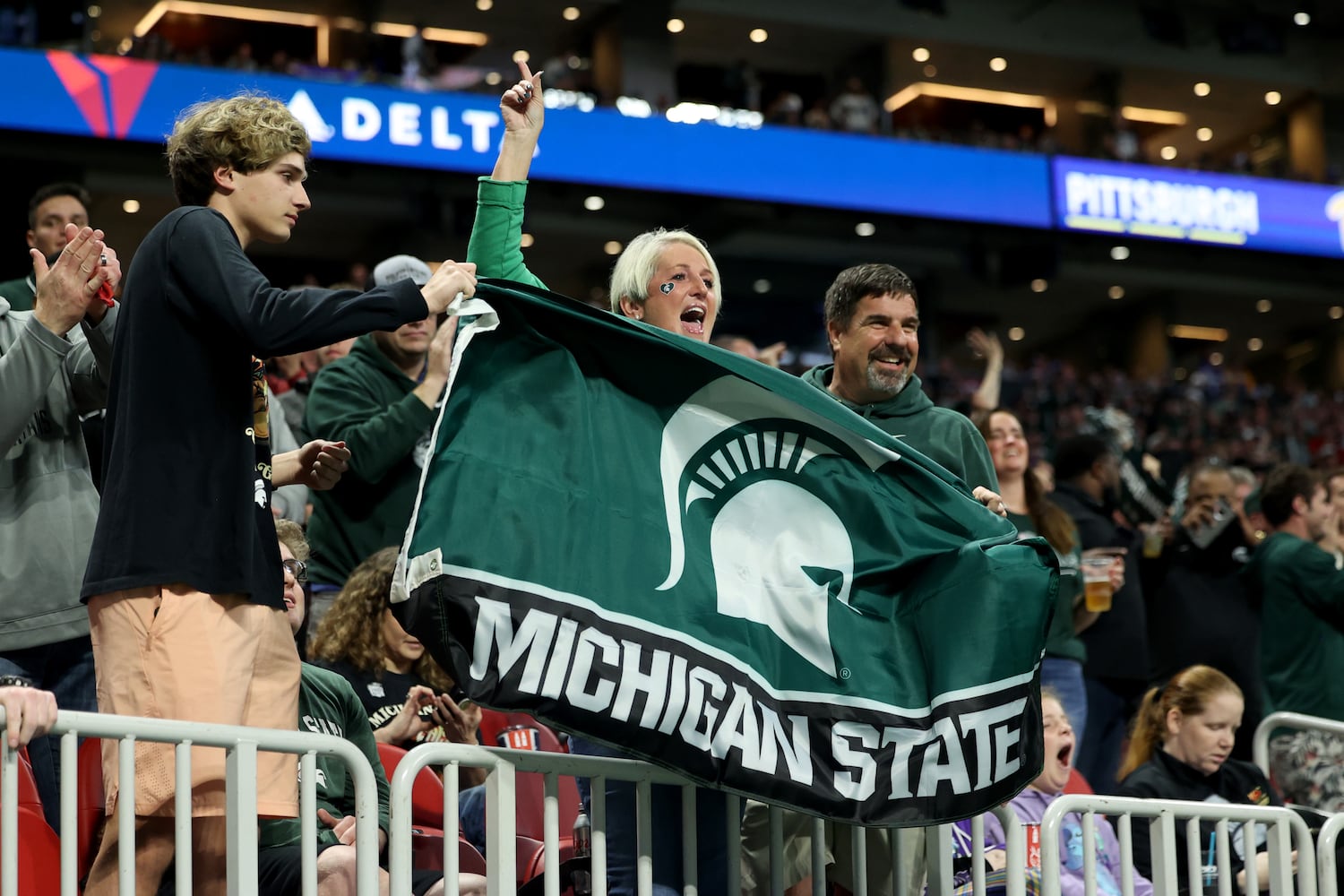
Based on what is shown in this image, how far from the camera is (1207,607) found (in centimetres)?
654

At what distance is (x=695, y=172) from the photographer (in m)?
19.8

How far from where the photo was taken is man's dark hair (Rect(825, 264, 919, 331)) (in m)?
3.83

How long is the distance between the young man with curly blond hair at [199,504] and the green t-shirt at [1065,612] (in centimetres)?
331

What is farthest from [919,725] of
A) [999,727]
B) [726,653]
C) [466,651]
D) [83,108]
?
[83,108]

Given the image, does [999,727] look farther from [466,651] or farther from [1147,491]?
[1147,491]

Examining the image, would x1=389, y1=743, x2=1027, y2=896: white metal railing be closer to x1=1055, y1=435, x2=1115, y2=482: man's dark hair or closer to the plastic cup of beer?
the plastic cup of beer

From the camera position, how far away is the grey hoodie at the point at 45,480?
322 cm

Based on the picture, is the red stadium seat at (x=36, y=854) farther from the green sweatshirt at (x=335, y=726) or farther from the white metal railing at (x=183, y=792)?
the green sweatshirt at (x=335, y=726)

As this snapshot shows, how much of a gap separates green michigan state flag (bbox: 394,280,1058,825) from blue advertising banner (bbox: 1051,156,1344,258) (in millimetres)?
19219

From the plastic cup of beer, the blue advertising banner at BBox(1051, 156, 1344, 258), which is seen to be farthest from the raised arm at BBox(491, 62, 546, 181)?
the blue advertising banner at BBox(1051, 156, 1344, 258)

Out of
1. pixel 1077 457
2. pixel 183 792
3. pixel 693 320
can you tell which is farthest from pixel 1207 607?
pixel 183 792

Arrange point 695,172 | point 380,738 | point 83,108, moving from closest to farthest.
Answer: point 380,738 < point 83,108 < point 695,172

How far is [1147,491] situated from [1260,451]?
10.4 meters

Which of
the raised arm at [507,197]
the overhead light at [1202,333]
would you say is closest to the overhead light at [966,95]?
the overhead light at [1202,333]
